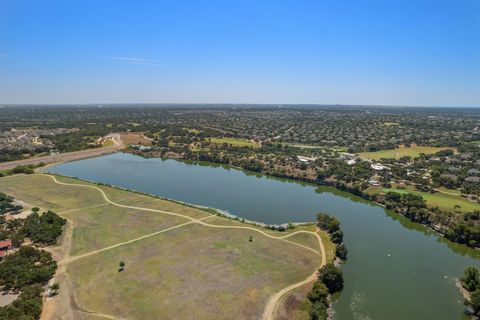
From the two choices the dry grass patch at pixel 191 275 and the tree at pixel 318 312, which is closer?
the tree at pixel 318 312

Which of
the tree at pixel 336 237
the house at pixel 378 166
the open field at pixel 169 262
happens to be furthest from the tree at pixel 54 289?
the house at pixel 378 166

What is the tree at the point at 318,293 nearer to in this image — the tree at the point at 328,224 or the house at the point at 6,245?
the tree at the point at 328,224

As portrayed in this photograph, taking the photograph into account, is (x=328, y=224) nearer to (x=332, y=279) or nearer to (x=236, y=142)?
(x=332, y=279)

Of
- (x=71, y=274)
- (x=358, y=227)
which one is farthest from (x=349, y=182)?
(x=71, y=274)

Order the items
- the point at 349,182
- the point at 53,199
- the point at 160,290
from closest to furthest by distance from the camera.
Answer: the point at 160,290
the point at 53,199
the point at 349,182

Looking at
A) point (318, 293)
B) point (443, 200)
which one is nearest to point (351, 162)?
Answer: point (443, 200)

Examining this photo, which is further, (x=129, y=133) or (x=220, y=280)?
(x=129, y=133)

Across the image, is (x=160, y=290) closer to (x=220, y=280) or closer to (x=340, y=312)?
(x=220, y=280)
